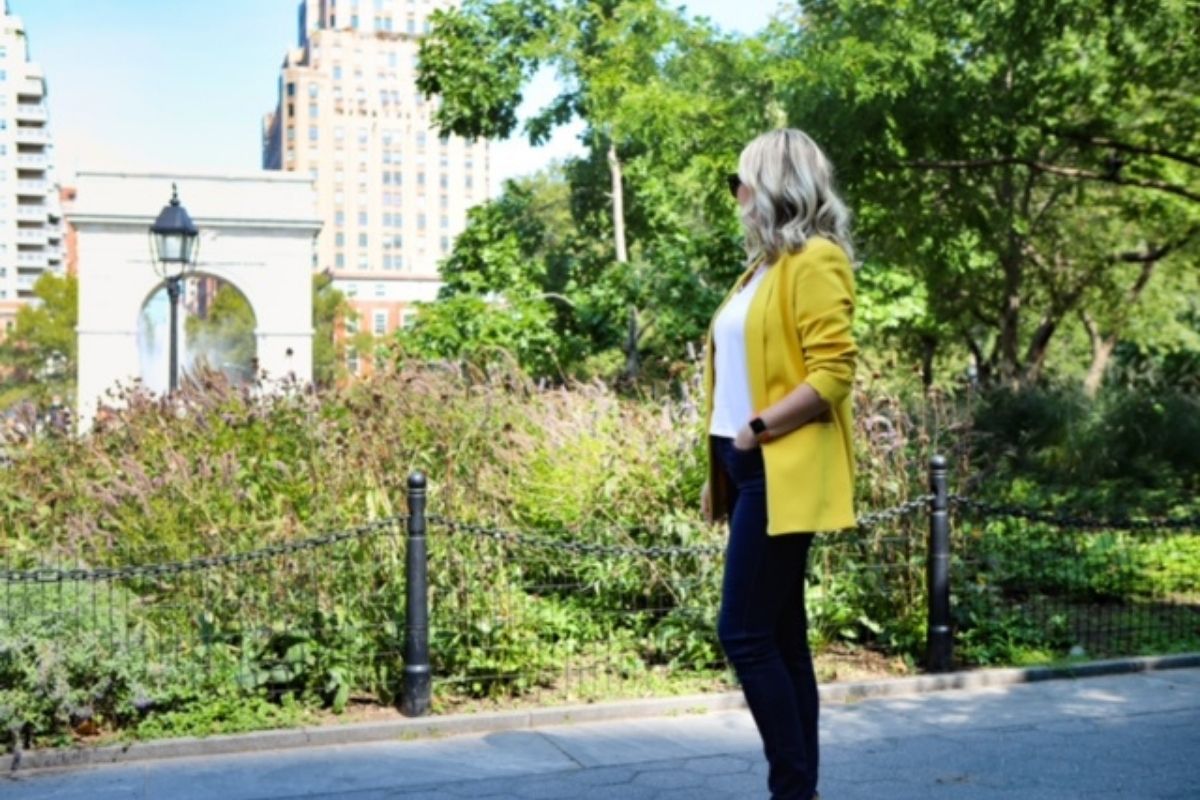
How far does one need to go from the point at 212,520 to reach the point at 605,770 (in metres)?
3.16

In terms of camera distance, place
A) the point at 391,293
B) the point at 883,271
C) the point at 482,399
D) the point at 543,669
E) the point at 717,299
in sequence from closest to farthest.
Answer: the point at 543,669 → the point at 482,399 → the point at 717,299 → the point at 883,271 → the point at 391,293

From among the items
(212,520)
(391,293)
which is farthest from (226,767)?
(391,293)

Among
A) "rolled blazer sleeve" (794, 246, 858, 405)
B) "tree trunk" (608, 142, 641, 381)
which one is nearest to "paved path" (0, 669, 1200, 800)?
"rolled blazer sleeve" (794, 246, 858, 405)

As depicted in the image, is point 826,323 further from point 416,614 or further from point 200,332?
point 200,332

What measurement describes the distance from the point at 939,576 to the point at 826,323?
3910 mm

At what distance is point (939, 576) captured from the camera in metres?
7.64

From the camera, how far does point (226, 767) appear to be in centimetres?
598

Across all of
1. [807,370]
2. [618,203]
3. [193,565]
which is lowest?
[193,565]

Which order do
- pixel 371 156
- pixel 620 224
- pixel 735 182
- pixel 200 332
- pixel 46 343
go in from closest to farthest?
pixel 735 182, pixel 620 224, pixel 46 343, pixel 200 332, pixel 371 156

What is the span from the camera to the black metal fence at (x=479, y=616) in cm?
658

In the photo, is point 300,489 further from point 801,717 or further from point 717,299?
point 717,299

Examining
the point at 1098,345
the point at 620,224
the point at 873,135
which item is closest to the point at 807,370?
the point at 873,135

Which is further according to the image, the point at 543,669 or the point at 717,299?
the point at 717,299

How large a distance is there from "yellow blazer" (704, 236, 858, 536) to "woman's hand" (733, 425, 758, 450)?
0.15 ft
